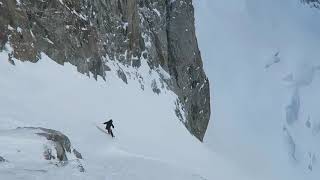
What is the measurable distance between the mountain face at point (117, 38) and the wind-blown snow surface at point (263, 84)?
19.3 metres

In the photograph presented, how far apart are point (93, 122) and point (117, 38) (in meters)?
16.3

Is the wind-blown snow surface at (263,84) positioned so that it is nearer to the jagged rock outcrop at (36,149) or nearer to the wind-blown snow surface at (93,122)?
the wind-blown snow surface at (93,122)

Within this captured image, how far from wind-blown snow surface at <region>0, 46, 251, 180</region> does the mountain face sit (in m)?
0.95

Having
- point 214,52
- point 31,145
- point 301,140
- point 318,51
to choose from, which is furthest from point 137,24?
point 318,51

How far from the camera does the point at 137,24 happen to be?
2133 inches

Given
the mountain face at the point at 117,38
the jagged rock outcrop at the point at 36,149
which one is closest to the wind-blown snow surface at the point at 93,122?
the jagged rock outcrop at the point at 36,149

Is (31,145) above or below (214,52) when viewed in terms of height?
below

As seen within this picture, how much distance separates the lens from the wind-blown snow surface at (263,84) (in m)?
101

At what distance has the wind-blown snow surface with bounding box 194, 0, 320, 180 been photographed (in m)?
101

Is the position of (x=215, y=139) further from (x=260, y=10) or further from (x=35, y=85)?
(x=260, y=10)

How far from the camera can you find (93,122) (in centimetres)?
3450

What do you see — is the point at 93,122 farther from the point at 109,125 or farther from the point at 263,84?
the point at 263,84

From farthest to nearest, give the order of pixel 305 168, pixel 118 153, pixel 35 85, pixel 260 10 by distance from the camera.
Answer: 1. pixel 260 10
2. pixel 305 168
3. pixel 35 85
4. pixel 118 153

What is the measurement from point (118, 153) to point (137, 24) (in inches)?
975
